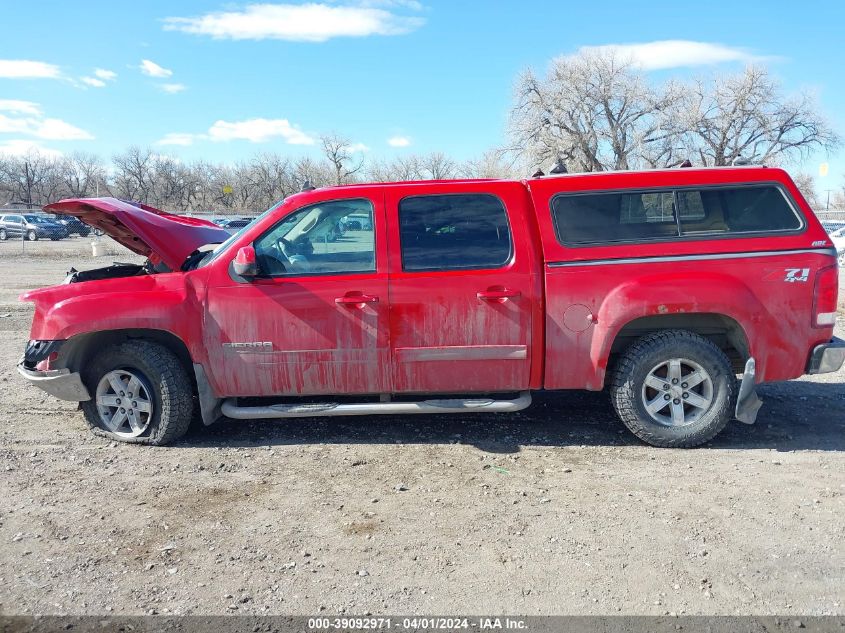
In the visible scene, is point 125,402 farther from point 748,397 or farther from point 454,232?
point 748,397

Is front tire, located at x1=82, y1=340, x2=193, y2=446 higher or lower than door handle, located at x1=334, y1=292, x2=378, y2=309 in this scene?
lower

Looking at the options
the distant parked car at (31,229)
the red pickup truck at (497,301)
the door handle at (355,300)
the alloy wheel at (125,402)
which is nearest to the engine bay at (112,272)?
the red pickup truck at (497,301)

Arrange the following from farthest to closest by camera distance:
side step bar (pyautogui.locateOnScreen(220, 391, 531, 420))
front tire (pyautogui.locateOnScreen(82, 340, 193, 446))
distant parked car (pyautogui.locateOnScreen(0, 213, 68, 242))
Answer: distant parked car (pyautogui.locateOnScreen(0, 213, 68, 242)) < front tire (pyautogui.locateOnScreen(82, 340, 193, 446)) < side step bar (pyautogui.locateOnScreen(220, 391, 531, 420))

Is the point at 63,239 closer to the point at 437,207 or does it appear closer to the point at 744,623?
the point at 437,207

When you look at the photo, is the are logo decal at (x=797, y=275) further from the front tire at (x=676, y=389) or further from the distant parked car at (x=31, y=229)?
the distant parked car at (x=31, y=229)

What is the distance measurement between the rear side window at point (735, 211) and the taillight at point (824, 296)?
16.3 inches

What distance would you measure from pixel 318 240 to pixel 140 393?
181 cm

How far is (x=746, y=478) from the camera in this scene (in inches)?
175

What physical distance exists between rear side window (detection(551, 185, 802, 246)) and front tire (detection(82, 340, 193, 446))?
3.05 m

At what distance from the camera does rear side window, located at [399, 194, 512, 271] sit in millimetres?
4855

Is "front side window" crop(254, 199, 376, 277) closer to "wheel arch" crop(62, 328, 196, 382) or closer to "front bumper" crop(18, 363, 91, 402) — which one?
"wheel arch" crop(62, 328, 196, 382)

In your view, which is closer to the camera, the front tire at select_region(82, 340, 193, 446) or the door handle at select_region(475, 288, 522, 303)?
the door handle at select_region(475, 288, 522, 303)

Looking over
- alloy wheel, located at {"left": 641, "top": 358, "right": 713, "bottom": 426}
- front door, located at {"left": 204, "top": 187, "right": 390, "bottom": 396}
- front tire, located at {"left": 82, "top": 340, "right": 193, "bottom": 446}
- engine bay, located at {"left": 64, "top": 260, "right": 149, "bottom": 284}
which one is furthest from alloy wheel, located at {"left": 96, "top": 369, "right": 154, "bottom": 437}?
alloy wheel, located at {"left": 641, "top": 358, "right": 713, "bottom": 426}

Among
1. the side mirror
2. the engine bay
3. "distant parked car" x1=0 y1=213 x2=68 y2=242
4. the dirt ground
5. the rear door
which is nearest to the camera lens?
the dirt ground
